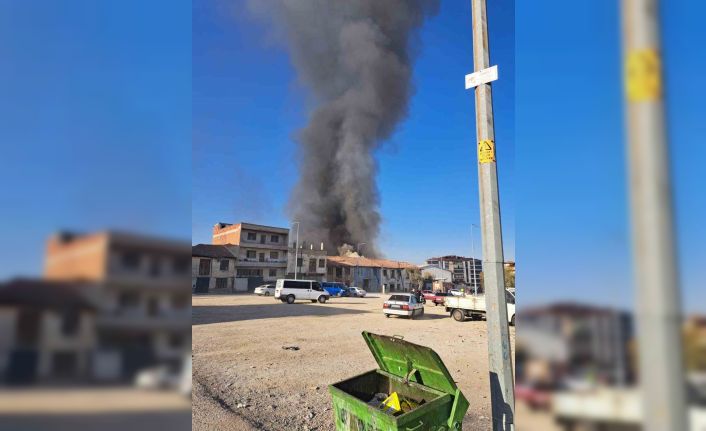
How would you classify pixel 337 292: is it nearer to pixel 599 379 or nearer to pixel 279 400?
pixel 279 400

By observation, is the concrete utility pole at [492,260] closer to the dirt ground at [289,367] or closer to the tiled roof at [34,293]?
the dirt ground at [289,367]

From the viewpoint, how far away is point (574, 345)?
4.57 feet

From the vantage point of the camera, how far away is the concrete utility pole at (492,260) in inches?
118

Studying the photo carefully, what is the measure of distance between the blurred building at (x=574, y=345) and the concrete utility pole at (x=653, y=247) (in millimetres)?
83

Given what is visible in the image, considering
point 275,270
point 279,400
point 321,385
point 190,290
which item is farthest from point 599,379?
point 275,270

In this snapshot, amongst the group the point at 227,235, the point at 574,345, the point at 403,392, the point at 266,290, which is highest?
the point at 227,235

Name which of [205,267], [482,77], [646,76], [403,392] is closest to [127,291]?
[646,76]

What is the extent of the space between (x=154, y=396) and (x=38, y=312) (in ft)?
1.05

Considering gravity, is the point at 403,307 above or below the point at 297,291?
below

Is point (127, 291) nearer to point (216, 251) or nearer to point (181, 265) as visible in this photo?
point (181, 265)

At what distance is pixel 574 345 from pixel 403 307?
18185 mm

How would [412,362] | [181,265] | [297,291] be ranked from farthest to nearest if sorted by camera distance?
[297,291], [412,362], [181,265]

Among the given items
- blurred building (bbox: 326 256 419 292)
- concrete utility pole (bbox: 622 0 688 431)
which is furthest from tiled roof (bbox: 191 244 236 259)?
concrete utility pole (bbox: 622 0 688 431)

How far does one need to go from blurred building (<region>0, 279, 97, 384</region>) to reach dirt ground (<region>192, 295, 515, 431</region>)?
447cm
